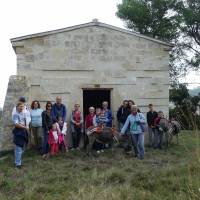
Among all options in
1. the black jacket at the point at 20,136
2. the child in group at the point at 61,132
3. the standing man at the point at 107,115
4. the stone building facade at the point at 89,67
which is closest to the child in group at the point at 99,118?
the standing man at the point at 107,115

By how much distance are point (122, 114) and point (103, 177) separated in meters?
5.09

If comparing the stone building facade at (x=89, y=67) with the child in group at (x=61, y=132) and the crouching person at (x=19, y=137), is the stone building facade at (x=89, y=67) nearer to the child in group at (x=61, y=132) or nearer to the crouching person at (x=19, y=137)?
the child in group at (x=61, y=132)

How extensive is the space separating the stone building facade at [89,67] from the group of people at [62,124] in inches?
32.4

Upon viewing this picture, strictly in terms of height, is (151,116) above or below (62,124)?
above

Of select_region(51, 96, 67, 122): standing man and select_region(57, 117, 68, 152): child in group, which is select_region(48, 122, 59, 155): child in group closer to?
select_region(57, 117, 68, 152): child in group

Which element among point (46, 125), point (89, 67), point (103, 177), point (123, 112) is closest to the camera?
point (103, 177)

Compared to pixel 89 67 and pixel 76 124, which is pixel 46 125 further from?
pixel 89 67

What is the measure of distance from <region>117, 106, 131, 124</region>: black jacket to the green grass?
5.44 feet

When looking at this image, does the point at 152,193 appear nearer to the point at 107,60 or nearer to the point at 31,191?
the point at 31,191

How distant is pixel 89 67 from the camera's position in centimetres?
1521

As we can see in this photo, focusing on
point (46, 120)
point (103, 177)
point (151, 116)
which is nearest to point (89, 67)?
point (151, 116)

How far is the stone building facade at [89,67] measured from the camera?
1480 centimetres

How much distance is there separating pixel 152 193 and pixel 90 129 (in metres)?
5.29

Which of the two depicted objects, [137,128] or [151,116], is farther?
[151,116]
